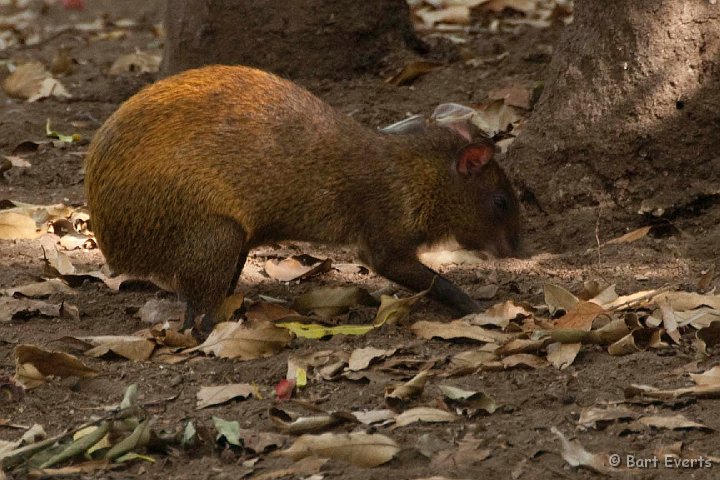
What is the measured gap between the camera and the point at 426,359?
452 centimetres

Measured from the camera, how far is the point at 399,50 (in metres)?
8.14

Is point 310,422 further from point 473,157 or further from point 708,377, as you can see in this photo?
point 473,157

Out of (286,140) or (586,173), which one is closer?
(286,140)

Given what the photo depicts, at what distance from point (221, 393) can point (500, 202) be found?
1928 millimetres

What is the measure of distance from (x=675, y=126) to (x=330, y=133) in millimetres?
1597

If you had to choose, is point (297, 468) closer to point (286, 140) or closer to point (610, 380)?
point (610, 380)

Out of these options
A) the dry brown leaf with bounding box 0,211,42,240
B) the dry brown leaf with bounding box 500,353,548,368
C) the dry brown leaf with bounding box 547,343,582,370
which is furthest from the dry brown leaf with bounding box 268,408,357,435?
the dry brown leaf with bounding box 0,211,42,240

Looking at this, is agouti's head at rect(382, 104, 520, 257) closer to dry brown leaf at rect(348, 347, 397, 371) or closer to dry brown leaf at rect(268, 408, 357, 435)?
dry brown leaf at rect(348, 347, 397, 371)

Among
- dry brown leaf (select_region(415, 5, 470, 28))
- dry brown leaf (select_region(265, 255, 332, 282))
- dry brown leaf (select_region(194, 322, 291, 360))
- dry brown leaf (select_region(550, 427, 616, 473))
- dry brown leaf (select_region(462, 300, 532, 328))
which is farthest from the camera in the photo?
dry brown leaf (select_region(415, 5, 470, 28))

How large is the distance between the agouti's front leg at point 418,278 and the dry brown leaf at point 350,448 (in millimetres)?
1581

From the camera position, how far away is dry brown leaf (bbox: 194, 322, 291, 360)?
467 centimetres

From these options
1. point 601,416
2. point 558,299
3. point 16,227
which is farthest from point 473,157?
point 16,227

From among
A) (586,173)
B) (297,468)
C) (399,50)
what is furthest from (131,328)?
(399,50)

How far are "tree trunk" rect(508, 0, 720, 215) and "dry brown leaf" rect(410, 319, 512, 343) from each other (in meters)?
1.37
